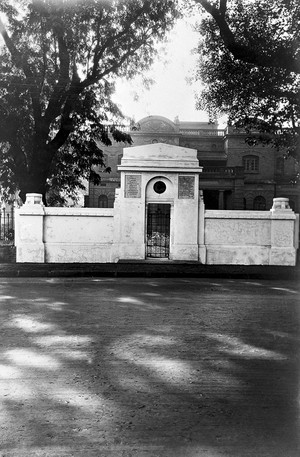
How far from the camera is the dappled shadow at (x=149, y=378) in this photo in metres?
3.01

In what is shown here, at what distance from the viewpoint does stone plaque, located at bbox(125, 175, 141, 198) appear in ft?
50.4

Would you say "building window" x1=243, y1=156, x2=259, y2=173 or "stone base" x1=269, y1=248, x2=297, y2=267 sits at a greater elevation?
"building window" x1=243, y1=156, x2=259, y2=173

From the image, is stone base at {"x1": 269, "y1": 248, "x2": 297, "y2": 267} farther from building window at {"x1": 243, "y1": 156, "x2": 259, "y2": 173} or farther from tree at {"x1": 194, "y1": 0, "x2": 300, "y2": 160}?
building window at {"x1": 243, "y1": 156, "x2": 259, "y2": 173}

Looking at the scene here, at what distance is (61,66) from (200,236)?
8.67 meters

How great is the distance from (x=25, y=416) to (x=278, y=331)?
12.2 feet

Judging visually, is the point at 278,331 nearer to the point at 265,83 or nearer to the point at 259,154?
the point at 265,83

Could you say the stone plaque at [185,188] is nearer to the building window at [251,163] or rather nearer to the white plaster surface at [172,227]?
the white plaster surface at [172,227]

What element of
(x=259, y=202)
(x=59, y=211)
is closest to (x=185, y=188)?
(x=59, y=211)

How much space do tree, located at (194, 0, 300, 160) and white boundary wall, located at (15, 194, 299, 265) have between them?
3.63 m

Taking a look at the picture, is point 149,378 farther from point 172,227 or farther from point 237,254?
point 237,254

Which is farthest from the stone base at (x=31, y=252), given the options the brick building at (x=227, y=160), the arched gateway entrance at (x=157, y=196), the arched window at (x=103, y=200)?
the arched window at (x=103, y=200)

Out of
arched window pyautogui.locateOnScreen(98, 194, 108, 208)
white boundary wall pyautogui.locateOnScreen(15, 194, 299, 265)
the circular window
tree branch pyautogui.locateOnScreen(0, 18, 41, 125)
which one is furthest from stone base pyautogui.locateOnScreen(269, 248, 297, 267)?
arched window pyautogui.locateOnScreen(98, 194, 108, 208)

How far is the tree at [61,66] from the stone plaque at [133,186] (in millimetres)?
4387

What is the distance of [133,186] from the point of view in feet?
50.5
